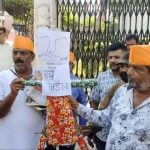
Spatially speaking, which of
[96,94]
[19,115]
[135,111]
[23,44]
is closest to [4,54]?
[96,94]

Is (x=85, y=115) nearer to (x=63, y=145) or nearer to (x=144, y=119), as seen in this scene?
(x=63, y=145)

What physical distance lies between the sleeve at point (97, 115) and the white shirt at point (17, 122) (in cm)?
40

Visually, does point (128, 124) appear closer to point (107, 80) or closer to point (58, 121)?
point (58, 121)

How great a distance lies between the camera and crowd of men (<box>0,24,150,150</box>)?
3.14 metres

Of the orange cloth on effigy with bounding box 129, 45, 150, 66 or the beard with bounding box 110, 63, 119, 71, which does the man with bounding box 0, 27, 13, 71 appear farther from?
the orange cloth on effigy with bounding box 129, 45, 150, 66

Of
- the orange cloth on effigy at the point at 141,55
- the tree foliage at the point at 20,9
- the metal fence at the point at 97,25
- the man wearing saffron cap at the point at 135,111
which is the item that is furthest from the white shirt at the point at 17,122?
the tree foliage at the point at 20,9

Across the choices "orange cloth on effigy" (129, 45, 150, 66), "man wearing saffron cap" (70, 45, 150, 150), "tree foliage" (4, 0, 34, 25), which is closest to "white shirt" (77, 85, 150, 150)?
"man wearing saffron cap" (70, 45, 150, 150)

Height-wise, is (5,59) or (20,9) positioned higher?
(20,9)

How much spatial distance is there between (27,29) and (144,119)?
8.13m

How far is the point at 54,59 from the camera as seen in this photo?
3422 mm

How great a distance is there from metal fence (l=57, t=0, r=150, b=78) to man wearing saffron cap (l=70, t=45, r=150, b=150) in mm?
5009

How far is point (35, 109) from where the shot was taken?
3.78 m

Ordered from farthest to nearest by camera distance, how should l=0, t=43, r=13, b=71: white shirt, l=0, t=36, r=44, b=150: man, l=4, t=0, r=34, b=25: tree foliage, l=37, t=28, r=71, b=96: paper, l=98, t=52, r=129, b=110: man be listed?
l=4, t=0, r=34, b=25: tree foliage
l=0, t=43, r=13, b=71: white shirt
l=98, t=52, r=129, b=110: man
l=0, t=36, r=44, b=150: man
l=37, t=28, r=71, b=96: paper

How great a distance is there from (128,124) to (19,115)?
102cm
